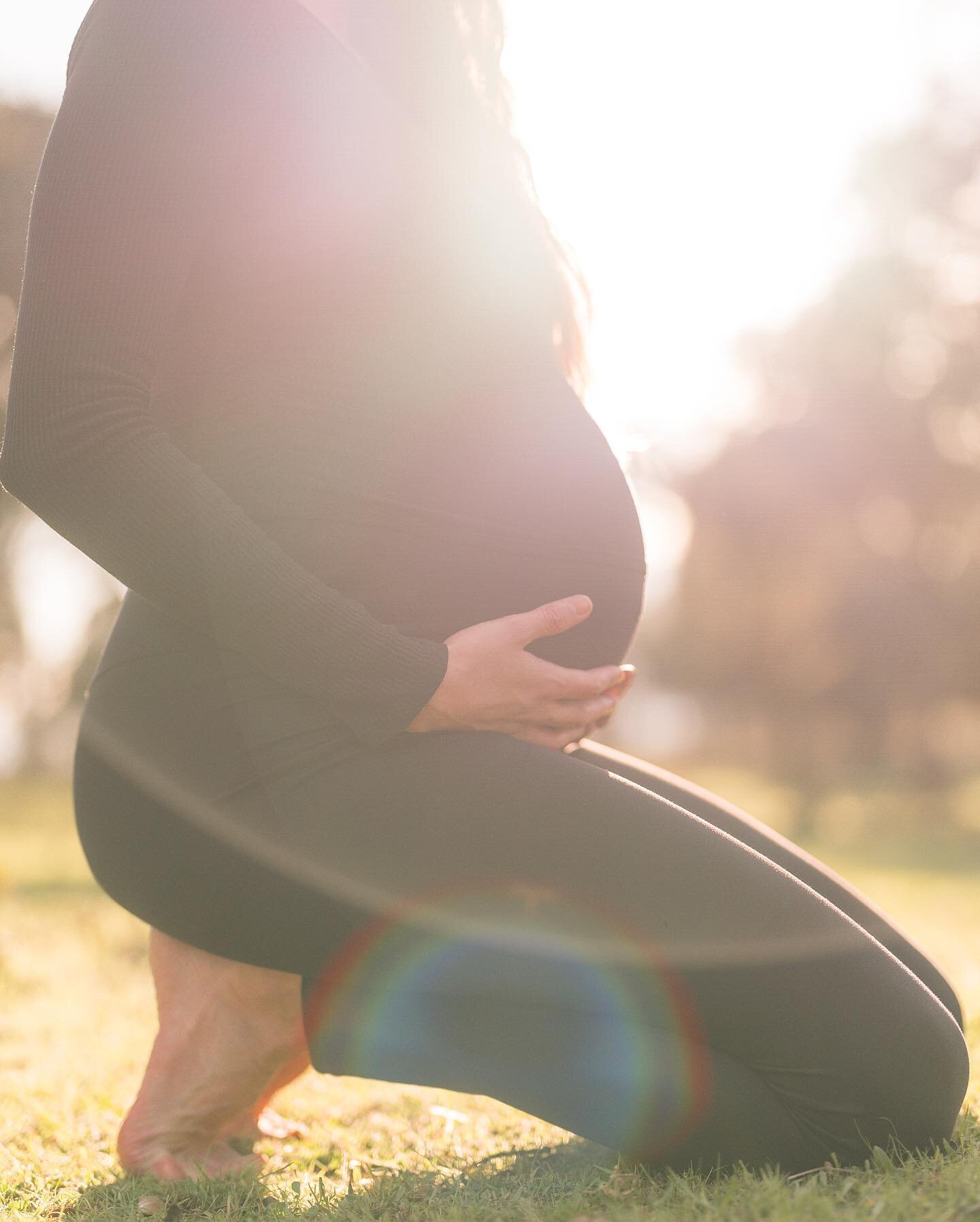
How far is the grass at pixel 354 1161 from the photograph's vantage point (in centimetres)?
135

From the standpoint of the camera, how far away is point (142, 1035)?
2.86 meters

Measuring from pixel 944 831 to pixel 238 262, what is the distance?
14663 millimetres

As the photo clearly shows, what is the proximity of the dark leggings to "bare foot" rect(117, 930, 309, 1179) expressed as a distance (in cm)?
21

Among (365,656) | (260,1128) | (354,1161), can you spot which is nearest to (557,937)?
(365,656)

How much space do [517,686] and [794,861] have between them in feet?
2.27

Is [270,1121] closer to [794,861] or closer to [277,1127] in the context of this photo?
[277,1127]

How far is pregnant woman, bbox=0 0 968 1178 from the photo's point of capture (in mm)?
1357

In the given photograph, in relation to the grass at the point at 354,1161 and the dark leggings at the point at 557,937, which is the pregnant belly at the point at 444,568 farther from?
the grass at the point at 354,1161

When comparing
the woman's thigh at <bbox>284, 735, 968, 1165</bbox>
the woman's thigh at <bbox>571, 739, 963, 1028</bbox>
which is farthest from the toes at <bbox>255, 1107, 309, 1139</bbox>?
the woman's thigh at <bbox>571, 739, 963, 1028</bbox>

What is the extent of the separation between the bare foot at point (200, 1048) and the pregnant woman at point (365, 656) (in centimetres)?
2

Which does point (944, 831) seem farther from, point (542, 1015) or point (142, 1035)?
point (542, 1015)

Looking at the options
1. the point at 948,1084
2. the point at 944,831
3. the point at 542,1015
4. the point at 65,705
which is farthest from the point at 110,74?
the point at 944,831

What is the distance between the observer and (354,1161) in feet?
5.99

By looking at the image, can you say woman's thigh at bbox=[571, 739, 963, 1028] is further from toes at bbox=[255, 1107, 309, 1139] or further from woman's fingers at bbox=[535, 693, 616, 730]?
toes at bbox=[255, 1107, 309, 1139]
